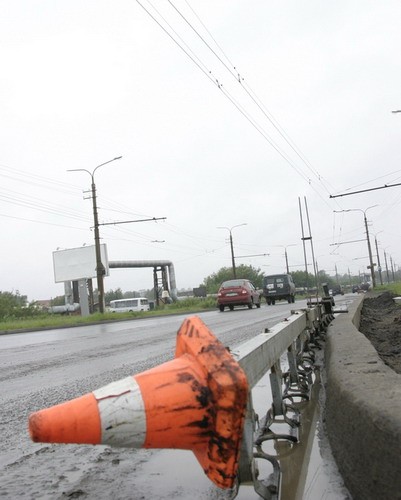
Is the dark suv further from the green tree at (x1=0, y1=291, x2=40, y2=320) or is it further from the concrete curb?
the concrete curb

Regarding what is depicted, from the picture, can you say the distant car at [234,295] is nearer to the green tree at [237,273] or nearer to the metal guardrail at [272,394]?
the metal guardrail at [272,394]

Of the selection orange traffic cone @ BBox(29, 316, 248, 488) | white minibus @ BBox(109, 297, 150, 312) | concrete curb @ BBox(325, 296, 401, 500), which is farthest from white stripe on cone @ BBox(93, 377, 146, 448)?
white minibus @ BBox(109, 297, 150, 312)

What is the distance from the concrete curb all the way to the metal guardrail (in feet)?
1.24

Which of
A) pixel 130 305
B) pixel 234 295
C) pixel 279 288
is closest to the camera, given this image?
pixel 234 295

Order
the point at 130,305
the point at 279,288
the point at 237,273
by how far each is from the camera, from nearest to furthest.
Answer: the point at 279,288, the point at 130,305, the point at 237,273

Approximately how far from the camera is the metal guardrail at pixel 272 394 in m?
2.28

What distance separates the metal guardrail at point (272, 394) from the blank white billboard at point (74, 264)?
45871 millimetres

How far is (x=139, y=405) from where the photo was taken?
1.61 metres

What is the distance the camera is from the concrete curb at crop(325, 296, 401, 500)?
1850 millimetres

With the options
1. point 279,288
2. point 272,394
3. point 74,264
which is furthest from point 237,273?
point 272,394

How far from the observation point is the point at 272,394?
12.9 ft

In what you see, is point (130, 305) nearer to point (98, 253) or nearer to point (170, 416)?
point (98, 253)

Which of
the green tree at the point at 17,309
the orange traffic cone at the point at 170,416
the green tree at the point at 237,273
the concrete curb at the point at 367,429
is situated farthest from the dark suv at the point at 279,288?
the green tree at the point at 237,273

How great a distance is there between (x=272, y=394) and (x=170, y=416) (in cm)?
249
